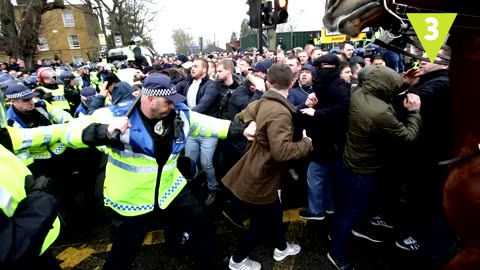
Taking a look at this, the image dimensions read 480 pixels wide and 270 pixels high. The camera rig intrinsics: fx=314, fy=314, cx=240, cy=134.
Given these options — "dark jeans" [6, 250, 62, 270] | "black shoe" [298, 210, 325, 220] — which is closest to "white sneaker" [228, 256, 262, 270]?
"black shoe" [298, 210, 325, 220]

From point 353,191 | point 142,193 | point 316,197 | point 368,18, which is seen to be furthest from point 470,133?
point 142,193

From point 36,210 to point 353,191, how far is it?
7.66 ft

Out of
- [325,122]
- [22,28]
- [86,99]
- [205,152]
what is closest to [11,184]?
[325,122]

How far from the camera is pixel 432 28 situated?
1611mm

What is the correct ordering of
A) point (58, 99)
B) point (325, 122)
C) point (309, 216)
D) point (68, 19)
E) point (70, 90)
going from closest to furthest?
1. point (325, 122)
2. point (309, 216)
3. point (58, 99)
4. point (70, 90)
5. point (68, 19)

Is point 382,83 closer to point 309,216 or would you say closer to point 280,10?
point 309,216

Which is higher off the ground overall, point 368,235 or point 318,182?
point 318,182

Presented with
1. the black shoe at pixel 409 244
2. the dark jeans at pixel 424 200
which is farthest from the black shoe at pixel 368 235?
the dark jeans at pixel 424 200

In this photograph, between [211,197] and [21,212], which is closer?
[21,212]

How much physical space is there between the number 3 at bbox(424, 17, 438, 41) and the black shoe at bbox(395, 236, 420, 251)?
2317 mm

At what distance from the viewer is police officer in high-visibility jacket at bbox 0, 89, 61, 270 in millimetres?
1318

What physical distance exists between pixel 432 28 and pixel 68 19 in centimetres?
5515

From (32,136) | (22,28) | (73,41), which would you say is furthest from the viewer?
(73,41)

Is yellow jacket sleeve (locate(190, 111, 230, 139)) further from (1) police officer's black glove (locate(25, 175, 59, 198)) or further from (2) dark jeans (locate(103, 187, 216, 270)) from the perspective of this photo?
(1) police officer's black glove (locate(25, 175, 59, 198))
